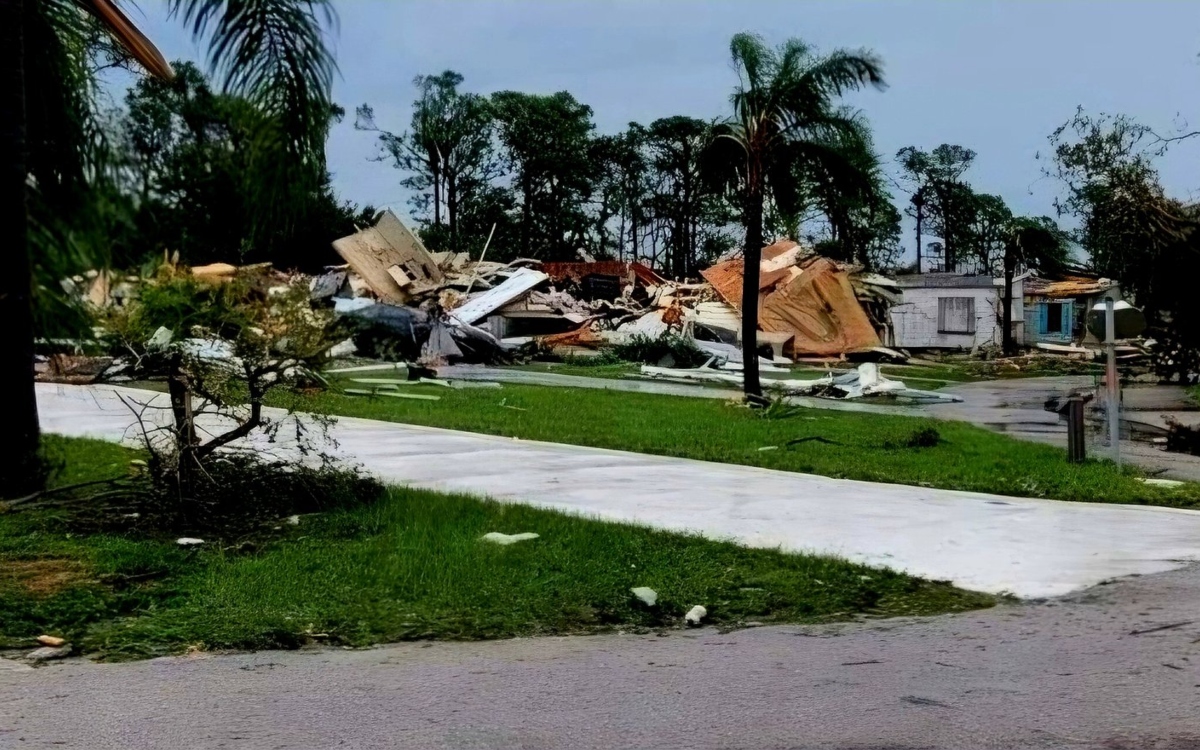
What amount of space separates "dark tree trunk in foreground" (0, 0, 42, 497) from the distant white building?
40.0 metres

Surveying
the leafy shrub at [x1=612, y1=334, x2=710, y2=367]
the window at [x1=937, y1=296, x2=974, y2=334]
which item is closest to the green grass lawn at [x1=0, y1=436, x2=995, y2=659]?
the leafy shrub at [x1=612, y1=334, x2=710, y2=367]

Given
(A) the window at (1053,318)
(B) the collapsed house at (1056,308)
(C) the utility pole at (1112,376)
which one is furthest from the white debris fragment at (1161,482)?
(A) the window at (1053,318)

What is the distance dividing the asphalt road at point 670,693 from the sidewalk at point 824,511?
1.50 m

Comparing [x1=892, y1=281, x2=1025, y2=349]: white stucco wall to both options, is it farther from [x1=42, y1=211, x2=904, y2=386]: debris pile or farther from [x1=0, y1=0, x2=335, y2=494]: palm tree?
[x1=0, y1=0, x2=335, y2=494]: palm tree

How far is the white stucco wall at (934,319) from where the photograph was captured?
4553cm

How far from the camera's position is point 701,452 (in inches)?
513

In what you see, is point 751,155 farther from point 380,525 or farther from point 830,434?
point 380,525

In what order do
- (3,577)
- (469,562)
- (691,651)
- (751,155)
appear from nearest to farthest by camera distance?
(691,651)
(3,577)
(469,562)
(751,155)

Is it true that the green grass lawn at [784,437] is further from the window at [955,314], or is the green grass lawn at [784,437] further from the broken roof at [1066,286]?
the broken roof at [1066,286]

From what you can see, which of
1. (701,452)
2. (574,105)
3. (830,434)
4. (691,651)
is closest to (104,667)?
(691,651)

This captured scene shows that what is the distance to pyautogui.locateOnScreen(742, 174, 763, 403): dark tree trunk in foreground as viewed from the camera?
19.8 meters

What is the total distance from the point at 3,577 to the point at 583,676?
3777 mm

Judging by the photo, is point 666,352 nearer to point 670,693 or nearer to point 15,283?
point 15,283

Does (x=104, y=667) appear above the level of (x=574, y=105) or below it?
below
